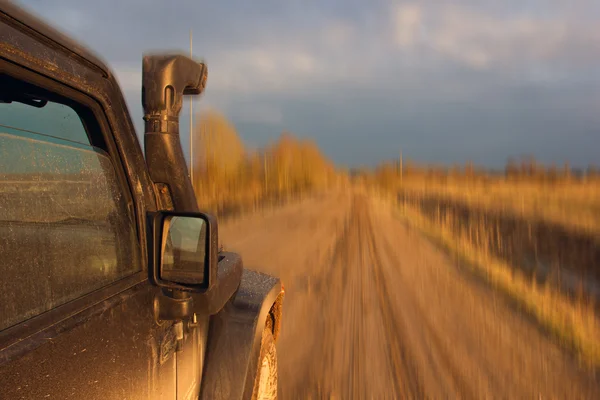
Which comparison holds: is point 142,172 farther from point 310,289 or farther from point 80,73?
point 310,289

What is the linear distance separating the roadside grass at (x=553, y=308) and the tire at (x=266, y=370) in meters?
3.55

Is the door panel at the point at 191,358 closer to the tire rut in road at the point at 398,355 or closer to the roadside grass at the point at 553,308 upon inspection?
the tire rut in road at the point at 398,355

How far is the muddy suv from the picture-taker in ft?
4.09

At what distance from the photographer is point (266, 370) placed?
9.97ft

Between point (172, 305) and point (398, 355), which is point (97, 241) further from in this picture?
point (398, 355)

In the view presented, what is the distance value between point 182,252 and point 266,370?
1410 mm

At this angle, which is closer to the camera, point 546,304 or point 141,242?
point 141,242

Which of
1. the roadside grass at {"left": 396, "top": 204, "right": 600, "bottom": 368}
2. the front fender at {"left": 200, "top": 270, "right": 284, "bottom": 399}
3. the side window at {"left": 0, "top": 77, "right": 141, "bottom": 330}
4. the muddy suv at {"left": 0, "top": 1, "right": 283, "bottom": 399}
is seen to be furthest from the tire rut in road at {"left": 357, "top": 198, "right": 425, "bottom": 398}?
the side window at {"left": 0, "top": 77, "right": 141, "bottom": 330}

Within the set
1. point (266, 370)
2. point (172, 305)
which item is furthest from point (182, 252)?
point (266, 370)

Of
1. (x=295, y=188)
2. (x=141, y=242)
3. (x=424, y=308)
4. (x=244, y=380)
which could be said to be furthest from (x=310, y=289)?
(x=295, y=188)

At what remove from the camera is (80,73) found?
149 cm

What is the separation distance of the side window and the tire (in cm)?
120

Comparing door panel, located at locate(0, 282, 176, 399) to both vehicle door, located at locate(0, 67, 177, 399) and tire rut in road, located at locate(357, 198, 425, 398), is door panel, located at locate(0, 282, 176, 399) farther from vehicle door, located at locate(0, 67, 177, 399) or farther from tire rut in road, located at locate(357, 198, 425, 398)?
tire rut in road, located at locate(357, 198, 425, 398)

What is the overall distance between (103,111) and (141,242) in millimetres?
484
